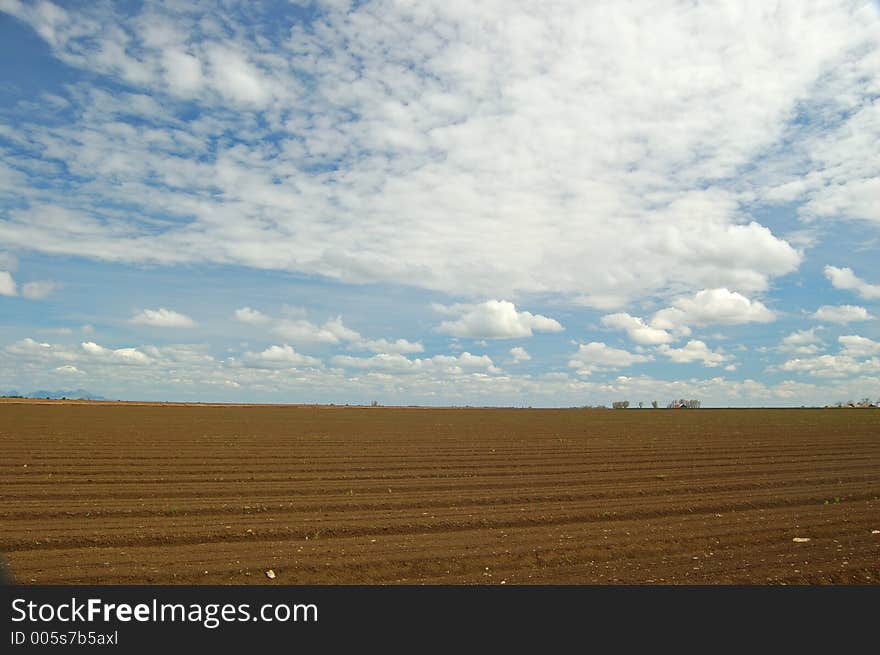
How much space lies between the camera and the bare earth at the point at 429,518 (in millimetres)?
9844

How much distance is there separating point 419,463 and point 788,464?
15.5 metres

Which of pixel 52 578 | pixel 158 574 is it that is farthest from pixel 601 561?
pixel 52 578

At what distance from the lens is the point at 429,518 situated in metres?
13.8

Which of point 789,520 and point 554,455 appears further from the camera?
point 554,455

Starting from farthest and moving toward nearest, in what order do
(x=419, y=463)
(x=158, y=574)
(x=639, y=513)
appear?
(x=419, y=463) → (x=639, y=513) → (x=158, y=574)

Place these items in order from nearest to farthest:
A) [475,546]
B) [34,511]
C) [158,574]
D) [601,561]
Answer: [158,574], [601,561], [475,546], [34,511]

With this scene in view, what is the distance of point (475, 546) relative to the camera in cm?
1139

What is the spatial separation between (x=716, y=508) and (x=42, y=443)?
3001 cm

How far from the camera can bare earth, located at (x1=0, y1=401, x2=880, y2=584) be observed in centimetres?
984

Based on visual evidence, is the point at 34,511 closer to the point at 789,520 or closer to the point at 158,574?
the point at 158,574

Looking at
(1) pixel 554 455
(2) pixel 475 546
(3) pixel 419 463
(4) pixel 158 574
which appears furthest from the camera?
(1) pixel 554 455

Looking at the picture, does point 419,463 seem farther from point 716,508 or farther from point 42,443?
point 42,443
